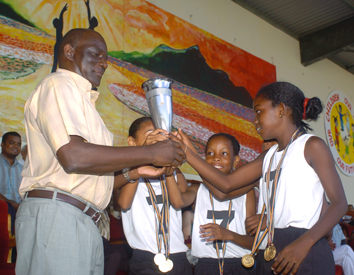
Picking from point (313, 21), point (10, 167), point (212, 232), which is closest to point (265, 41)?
point (313, 21)

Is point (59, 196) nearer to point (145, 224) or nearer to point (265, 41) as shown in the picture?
point (145, 224)

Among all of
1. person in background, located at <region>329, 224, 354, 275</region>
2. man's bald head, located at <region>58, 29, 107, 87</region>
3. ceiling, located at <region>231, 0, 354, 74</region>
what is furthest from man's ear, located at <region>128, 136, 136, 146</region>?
ceiling, located at <region>231, 0, 354, 74</region>

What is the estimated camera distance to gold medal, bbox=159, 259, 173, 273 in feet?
7.48

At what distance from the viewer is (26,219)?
4.76 feet

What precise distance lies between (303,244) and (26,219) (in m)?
1.21

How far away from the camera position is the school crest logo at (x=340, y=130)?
9625 mm

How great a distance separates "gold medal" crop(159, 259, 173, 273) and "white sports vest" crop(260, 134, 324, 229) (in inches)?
31.0

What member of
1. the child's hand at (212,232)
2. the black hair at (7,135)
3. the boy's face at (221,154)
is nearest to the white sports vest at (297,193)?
the child's hand at (212,232)

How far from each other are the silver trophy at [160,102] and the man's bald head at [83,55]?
1.01 feet

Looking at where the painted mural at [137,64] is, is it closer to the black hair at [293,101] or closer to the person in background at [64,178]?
the person in background at [64,178]

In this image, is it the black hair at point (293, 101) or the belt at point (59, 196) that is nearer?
the belt at point (59, 196)

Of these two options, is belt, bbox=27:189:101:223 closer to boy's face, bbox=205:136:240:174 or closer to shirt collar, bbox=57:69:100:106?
shirt collar, bbox=57:69:100:106

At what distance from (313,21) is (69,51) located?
8594 mm

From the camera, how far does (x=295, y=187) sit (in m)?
1.82
